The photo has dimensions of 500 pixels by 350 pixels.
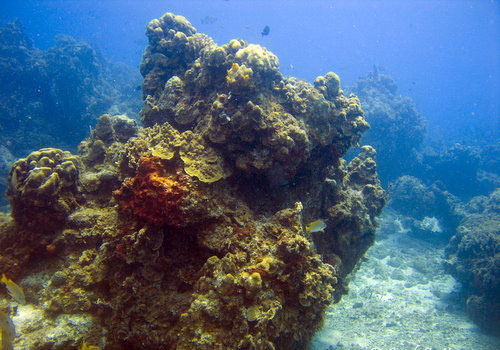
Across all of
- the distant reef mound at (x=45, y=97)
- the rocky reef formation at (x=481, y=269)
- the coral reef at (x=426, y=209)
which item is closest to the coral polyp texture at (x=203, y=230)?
the rocky reef formation at (x=481, y=269)

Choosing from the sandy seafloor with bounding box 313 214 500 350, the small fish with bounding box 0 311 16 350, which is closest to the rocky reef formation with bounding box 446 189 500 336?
the sandy seafloor with bounding box 313 214 500 350

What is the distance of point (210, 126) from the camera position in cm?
503

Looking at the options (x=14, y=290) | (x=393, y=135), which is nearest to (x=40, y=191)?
(x=14, y=290)

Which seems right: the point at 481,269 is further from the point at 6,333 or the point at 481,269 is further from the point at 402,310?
the point at 6,333

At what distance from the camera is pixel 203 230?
13.0 ft

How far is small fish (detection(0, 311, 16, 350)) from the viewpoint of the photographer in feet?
9.67

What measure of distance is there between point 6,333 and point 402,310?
11.8m

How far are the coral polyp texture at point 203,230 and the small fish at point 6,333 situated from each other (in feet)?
0.57

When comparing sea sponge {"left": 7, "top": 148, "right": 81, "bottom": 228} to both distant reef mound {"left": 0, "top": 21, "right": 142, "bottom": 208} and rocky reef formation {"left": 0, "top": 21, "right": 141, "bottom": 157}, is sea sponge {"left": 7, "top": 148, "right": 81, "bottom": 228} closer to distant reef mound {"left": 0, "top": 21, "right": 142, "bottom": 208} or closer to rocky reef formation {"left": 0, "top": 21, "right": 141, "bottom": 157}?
distant reef mound {"left": 0, "top": 21, "right": 142, "bottom": 208}

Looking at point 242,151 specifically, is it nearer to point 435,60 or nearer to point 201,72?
point 201,72

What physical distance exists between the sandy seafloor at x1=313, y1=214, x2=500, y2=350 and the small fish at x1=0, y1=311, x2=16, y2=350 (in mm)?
6723

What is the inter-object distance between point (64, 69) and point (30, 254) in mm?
23102

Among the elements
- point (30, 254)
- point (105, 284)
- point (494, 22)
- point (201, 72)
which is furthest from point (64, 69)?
point (494, 22)

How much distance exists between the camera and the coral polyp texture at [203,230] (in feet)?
11.0
